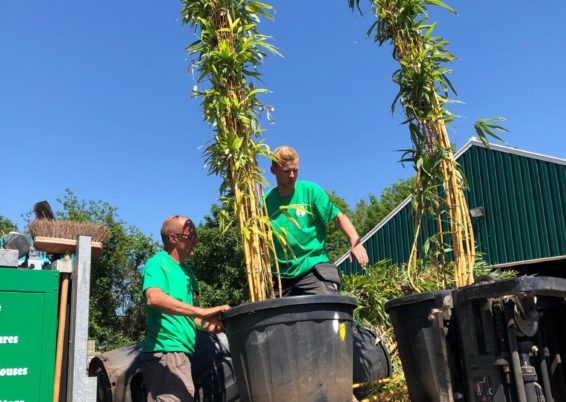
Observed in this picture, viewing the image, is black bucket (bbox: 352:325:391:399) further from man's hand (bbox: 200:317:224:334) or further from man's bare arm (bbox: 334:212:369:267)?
Result: man's hand (bbox: 200:317:224:334)

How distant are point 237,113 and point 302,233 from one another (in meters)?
0.91

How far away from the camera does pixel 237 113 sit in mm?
3389

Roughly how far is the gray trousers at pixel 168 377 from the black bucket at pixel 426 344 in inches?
49.0

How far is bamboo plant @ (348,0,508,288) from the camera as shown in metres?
3.58

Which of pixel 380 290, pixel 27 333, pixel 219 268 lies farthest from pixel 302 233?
pixel 219 268

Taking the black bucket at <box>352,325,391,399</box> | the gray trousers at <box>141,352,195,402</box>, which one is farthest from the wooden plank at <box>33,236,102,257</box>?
the black bucket at <box>352,325,391,399</box>

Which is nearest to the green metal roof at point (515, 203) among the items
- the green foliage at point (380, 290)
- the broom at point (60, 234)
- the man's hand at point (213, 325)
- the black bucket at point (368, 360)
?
the green foliage at point (380, 290)

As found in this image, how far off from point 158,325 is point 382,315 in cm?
347

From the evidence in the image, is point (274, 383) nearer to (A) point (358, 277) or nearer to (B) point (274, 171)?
(B) point (274, 171)

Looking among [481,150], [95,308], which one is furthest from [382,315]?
[95,308]

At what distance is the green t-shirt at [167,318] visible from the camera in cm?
321

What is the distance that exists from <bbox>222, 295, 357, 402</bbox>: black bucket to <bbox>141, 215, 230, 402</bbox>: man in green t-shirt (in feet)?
1.15

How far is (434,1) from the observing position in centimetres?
403

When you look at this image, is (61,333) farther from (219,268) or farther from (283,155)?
(219,268)
